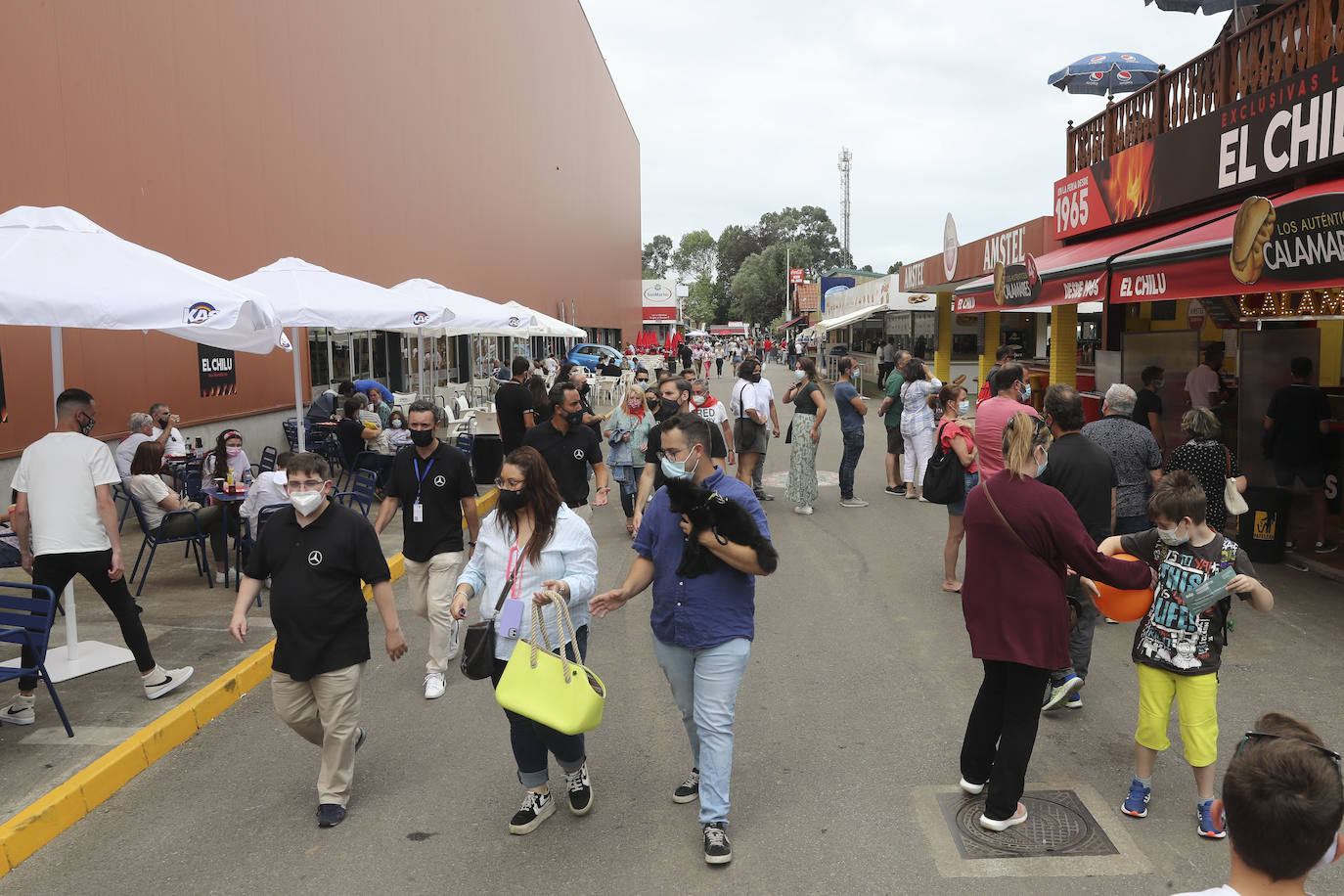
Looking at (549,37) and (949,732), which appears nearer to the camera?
(949,732)

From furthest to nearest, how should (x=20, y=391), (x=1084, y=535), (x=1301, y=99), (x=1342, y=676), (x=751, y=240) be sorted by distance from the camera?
(x=751, y=240), (x=20, y=391), (x=1301, y=99), (x=1342, y=676), (x=1084, y=535)

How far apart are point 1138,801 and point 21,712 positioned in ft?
18.9

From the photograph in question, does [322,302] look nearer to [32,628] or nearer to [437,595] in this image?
[437,595]

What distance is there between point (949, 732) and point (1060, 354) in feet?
41.3

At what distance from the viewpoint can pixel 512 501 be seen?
13.7 feet

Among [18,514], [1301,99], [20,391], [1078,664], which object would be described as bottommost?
[1078,664]

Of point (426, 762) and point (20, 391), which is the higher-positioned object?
point (20, 391)

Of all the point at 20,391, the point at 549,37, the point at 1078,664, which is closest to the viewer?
the point at 1078,664

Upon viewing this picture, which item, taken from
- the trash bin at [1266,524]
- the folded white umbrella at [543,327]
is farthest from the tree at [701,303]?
the trash bin at [1266,524]

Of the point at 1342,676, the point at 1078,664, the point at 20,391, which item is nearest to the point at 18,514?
the point at 20,391

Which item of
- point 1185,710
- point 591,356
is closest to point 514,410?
point 1185,710

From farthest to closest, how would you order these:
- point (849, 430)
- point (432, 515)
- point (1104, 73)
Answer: point (1104, 73) → point (849, 430) → point (432, 515)

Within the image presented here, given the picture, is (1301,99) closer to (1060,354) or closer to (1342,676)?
(1342,676)

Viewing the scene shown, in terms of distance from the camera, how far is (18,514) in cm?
556
